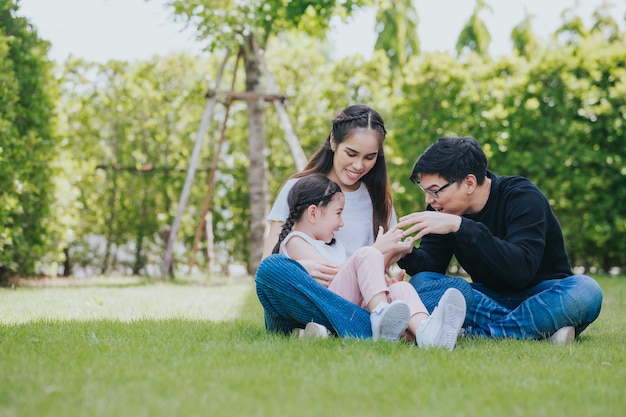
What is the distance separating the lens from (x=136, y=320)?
13.5 ft

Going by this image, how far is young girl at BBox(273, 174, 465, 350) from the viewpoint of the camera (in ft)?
10.2

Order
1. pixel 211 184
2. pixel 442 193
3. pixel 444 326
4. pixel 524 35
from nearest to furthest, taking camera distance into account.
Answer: pixel 444 326 → pixel 442 193 → pixel 211 184 → pixel 524 35

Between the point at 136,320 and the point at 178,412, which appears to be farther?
the point at 136,320

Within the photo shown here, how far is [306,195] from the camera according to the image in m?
3.72

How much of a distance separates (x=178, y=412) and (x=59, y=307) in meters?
3.32

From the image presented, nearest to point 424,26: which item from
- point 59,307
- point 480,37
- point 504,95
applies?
point 480,37

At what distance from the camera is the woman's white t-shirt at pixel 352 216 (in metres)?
3.93

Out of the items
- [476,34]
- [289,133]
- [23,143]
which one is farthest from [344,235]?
[476,34]

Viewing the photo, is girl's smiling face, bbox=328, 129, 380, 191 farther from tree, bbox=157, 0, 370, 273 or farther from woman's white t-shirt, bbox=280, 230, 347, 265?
tree, bbox=157, 0, 370, 273

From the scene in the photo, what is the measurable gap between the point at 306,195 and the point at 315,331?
0.73 meters

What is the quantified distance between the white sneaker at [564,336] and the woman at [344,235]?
44 centimetres

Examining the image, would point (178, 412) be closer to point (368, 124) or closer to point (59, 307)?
point (368, 124)

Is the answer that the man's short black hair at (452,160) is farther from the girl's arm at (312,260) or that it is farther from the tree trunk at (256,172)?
the tree trunk at (256,172)

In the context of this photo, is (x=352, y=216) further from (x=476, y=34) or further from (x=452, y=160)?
(x=476, y=34)
